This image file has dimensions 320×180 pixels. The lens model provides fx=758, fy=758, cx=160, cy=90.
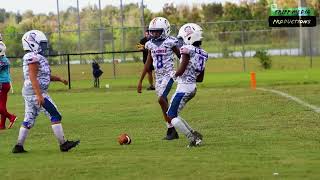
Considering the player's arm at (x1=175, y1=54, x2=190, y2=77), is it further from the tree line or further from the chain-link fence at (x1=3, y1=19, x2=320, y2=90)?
the tree line

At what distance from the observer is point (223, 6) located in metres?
75.1

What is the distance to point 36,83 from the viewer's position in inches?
468

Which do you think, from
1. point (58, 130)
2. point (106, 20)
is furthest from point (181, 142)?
point (106, 20)

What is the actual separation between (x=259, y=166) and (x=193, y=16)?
66.7 m

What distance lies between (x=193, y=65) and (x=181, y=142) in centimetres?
153

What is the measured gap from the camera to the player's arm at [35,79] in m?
11.9

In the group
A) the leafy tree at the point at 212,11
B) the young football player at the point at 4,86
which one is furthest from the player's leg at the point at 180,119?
the leafy tree at the point at 212,11

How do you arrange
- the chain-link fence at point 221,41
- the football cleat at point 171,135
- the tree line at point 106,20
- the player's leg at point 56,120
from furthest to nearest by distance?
1. the tree line at point 106,20
2. the chain-link fence at point 221,41
3. the football cleat at point 171,135
4. the player's leg at point 56,120

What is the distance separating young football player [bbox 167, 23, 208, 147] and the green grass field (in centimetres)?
31

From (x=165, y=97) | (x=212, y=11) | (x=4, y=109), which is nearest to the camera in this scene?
(x=165, y=97)

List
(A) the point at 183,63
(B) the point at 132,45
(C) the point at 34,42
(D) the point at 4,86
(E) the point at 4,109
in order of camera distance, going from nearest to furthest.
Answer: (C) the point at 34,42 < (A) the point at 183,63 < (E) the point at 4,109 < (D) the point at 4,86 < (B) the point at 132,45

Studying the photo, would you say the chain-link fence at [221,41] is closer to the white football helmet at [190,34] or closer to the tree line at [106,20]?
the tree line at [106,20]

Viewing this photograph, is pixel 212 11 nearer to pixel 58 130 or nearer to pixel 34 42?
pixel 58 130

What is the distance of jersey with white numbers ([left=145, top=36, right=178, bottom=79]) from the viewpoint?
1400 cm
